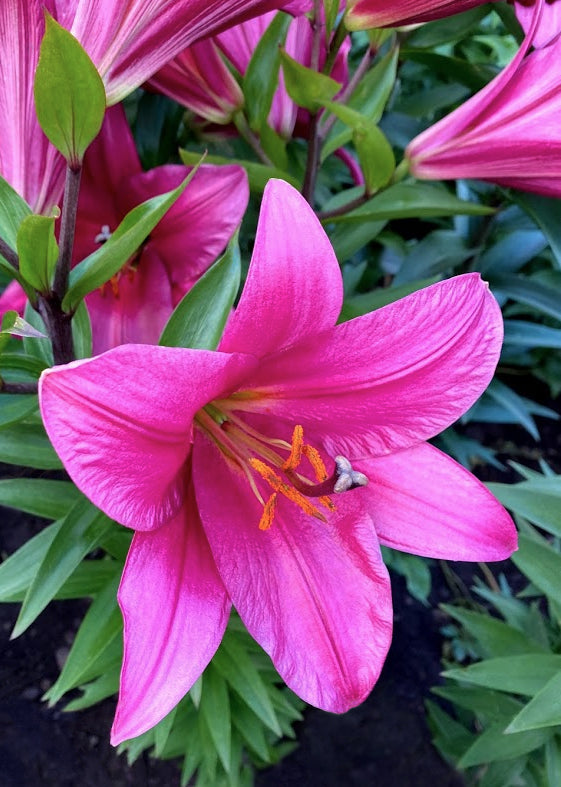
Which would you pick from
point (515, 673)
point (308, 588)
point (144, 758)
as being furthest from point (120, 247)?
point (144, 758)

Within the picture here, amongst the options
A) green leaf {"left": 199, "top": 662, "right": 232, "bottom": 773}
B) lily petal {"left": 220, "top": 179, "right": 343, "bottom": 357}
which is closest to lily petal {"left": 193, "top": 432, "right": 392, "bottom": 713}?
lily petal {"left": 220, "top": 179, "right": 343, "bottom": 357}

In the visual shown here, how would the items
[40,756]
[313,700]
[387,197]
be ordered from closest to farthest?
1. [313,700]
2. [387,197]
3. [40,756]

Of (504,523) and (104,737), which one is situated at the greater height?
(504,523)

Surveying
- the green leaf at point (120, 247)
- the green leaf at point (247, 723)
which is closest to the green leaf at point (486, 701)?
the green leaf at point (247, 723)

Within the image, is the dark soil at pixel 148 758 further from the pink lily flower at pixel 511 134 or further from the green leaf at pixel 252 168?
the pink lily flower at pixel 511 134

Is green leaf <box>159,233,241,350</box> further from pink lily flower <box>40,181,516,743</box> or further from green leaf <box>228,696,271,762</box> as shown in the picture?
green leaf <box>228,696,271,762</box>

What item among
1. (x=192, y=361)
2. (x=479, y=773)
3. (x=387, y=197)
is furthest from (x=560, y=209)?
(x=479, y=773)

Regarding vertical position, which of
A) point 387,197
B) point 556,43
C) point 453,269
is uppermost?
point 556,43

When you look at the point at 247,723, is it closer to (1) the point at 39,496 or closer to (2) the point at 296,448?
(1) the point at 39,496

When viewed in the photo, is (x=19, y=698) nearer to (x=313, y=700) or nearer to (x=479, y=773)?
(x=479, y=773)
